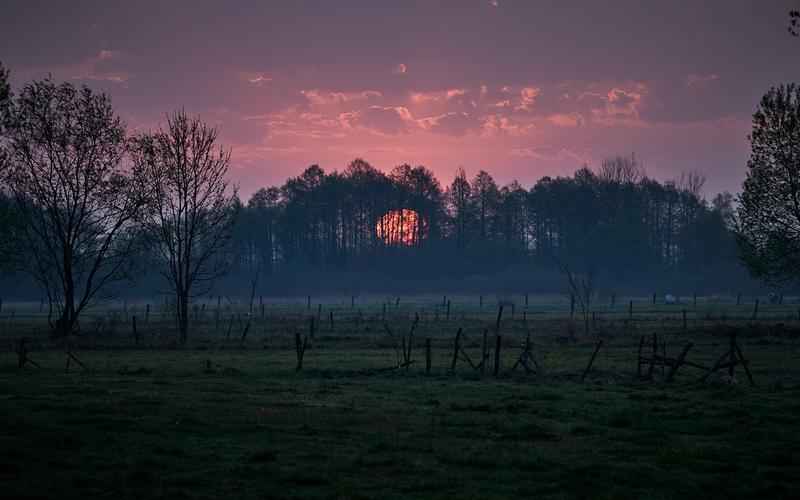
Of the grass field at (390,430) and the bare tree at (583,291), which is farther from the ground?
the bare tree at (583,291)

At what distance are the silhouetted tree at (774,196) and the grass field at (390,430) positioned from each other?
51.5 feet

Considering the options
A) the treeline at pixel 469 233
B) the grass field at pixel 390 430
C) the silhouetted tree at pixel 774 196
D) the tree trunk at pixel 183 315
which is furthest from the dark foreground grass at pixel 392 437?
the treeline at pixel 469 233

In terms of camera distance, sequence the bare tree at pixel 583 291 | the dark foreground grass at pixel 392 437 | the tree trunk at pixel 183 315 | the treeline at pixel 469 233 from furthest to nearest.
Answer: the treeline at pixel 469 233 → the bare tree at pixel 583 291 → the tree trunk at pixel 183 315 → the dark foreground grass at pixel 392 437

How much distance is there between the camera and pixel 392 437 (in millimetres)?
16875

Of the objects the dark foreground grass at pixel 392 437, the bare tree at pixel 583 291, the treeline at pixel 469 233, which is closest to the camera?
the dark foreground grass at pixel 392 437

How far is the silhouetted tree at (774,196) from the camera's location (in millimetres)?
49191

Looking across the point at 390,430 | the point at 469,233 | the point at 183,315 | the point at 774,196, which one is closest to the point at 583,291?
the point at 469,233

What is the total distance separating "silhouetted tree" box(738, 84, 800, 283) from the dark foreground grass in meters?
24.9

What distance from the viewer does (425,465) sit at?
14.2m

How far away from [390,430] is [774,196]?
41.3 metres

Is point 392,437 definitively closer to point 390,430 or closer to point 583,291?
point 390,430

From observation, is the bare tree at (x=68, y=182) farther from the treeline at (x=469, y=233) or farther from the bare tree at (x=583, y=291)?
the treeline at (x=469, y=233)

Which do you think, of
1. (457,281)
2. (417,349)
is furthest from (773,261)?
(457,281)

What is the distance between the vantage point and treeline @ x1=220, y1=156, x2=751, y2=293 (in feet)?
456
